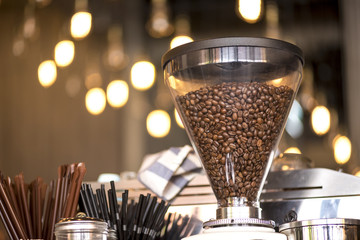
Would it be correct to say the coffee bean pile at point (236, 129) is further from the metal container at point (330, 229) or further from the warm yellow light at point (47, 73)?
the warm yellow light at point (47, 73)

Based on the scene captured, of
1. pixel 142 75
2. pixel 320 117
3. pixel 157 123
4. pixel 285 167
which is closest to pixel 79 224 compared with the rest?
pixel 285 167

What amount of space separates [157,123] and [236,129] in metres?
4.13

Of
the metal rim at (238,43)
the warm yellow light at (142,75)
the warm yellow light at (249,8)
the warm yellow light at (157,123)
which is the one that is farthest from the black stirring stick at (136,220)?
the warm yellow light at (157,123)

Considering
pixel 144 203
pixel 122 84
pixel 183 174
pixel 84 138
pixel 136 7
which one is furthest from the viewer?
pixel 136 7

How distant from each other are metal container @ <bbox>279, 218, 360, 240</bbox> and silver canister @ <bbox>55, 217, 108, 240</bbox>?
0.34 m

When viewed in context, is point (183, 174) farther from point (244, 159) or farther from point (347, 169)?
point (347, 169)

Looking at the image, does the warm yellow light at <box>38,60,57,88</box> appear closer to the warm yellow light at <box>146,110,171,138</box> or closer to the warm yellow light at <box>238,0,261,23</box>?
the warm yellow light at <box>238,0,261,23</box>

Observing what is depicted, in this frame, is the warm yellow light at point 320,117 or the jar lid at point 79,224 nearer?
the jar lid at point 79,224

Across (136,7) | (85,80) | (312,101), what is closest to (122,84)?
(85,80)

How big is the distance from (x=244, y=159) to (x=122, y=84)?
3675mm

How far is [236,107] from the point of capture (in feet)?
3.32

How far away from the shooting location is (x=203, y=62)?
1036mm

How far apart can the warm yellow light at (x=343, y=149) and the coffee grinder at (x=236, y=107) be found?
437cm

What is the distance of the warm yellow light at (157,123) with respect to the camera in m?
5.13
